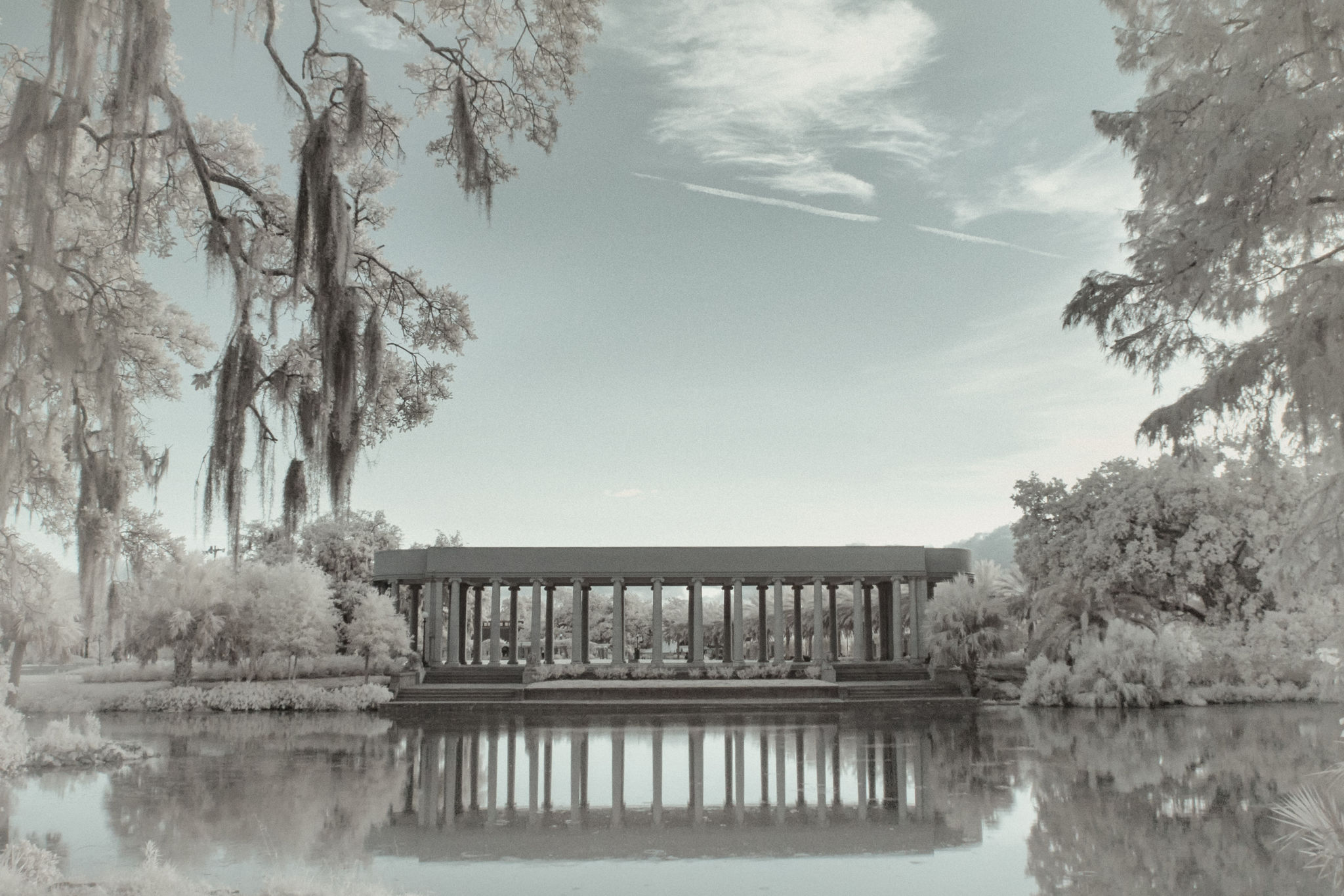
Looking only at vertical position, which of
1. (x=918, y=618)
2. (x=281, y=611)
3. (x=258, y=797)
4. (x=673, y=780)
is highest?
(x=281, y=611)

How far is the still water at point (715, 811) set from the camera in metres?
7.95

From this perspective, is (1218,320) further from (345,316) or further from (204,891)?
(204,891)

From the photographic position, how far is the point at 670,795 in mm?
12102

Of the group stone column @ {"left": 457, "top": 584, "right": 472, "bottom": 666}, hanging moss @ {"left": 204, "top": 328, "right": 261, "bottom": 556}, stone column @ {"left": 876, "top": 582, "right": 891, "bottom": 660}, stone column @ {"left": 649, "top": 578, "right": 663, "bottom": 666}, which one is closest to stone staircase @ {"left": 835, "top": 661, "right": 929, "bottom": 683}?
stone column @ {"left": 649, "top": 578, "right": 663, "bottom": 666}

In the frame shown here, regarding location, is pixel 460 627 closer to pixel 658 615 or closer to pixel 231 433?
pixel 658 615

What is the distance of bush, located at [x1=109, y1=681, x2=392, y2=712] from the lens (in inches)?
1041

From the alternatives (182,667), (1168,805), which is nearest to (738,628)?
(182,667)

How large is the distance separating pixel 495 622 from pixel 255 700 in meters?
9.20

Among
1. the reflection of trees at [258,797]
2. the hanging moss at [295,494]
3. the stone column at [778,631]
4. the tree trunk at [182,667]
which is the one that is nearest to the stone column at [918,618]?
the stone column at [778,631]

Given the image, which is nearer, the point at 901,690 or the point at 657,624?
the point at 901,690

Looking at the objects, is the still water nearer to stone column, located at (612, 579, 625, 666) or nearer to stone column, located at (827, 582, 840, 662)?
stone column, located at (612, 579, 625, 666)

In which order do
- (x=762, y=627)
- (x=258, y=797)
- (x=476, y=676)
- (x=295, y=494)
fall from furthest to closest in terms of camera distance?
(x=762, y=627), (x=476, y=676), (x=258, y=797), (x=295, y=494)

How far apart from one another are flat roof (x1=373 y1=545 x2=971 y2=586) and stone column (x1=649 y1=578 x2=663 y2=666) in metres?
0.45

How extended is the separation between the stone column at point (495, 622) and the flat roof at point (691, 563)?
40 cm
